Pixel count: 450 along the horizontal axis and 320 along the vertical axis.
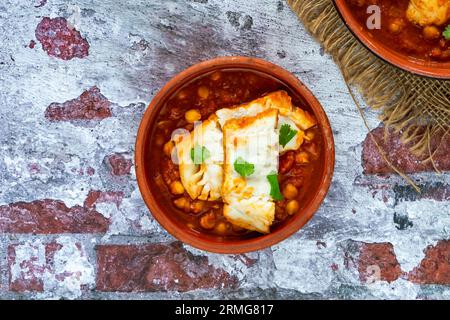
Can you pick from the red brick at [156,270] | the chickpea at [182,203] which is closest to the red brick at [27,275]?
the red brick at [156,270]

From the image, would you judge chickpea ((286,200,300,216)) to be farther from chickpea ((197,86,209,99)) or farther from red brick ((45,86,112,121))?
red brick ((45,86,112,121))

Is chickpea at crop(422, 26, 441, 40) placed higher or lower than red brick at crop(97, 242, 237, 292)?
higher

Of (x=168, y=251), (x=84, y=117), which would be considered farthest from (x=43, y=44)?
(x=168, y=251)

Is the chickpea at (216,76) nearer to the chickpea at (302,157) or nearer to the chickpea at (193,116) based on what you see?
the chickpea at (193,116)

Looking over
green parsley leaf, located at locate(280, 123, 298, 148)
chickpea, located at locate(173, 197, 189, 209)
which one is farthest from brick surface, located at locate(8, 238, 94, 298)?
green parsley leaf, located at locate(280, 123, 298, 148)

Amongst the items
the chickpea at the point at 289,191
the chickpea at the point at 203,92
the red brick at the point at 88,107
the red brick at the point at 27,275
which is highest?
the chickpea at the point at 203,92

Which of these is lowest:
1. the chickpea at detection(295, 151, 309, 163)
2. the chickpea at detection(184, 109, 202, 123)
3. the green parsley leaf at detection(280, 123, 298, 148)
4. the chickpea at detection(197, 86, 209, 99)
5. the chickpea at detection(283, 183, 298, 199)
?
the chickpea at detection(283, 183, 298, 199)

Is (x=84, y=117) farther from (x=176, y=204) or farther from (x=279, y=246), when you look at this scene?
(x=279, y=246)
